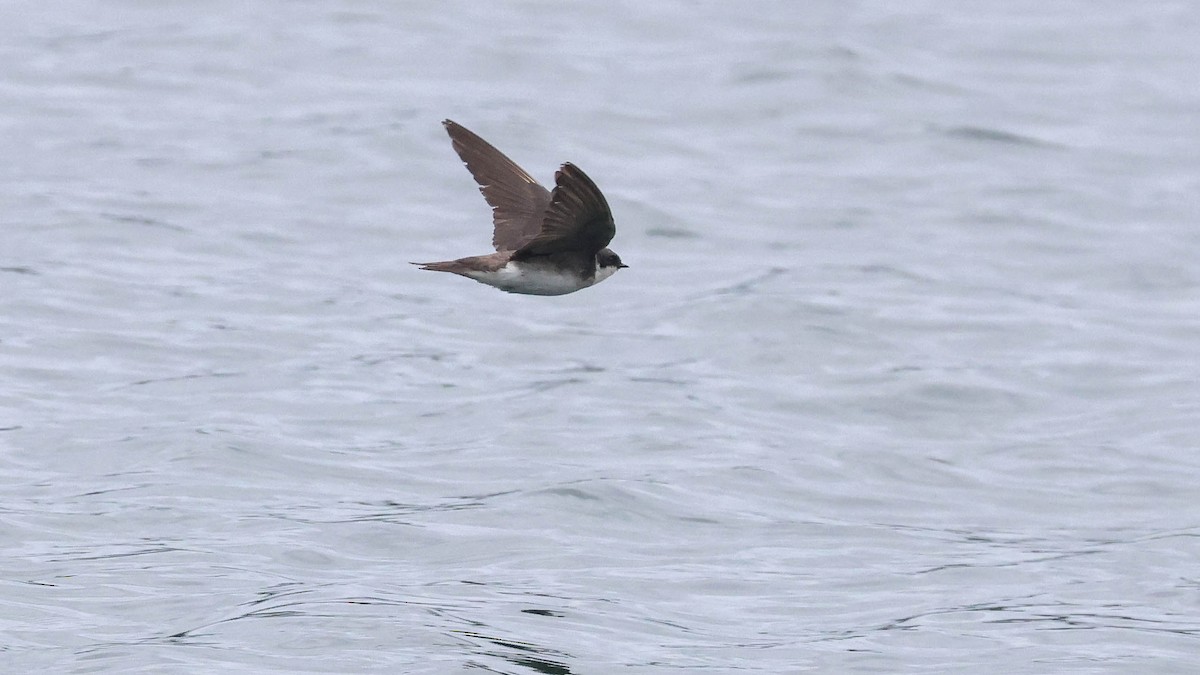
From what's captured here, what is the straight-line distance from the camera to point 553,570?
10.3 meters

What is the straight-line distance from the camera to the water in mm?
9688

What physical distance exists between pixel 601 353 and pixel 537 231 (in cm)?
581

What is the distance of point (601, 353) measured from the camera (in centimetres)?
1476

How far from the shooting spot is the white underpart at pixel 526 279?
8.55 meters

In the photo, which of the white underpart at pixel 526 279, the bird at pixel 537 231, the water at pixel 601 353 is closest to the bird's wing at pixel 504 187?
the bird at pixel 537 231

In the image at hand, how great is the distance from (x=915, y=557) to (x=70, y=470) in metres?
4.65

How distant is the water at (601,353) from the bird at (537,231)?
63.7 inches

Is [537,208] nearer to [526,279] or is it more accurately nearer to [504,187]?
[504,187]

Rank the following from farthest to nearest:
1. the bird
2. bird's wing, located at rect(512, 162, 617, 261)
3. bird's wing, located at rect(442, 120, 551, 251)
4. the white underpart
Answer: bird's wing, located at rect(442, 120, 551, 251) → the white underpart → the bird → bird's wing, located at rect(512, 162, 617, 261)

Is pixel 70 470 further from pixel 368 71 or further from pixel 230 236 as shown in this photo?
pixel 368 71

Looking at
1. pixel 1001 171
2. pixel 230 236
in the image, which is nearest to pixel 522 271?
pixel 230 236

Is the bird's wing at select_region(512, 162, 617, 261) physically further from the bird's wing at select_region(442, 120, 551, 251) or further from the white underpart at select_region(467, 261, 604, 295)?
the bird's wing at select_region(442, 120, 551, 251)

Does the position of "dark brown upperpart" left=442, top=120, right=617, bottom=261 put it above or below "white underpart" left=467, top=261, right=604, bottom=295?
above

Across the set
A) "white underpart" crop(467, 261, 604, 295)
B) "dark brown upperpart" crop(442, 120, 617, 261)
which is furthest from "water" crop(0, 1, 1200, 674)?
"dark brown upperpart" crop(442, 120, 617, 261)
